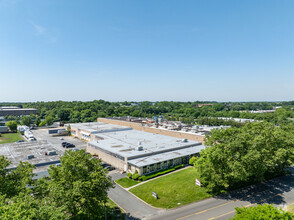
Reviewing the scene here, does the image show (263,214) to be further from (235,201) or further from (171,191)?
(171,191)

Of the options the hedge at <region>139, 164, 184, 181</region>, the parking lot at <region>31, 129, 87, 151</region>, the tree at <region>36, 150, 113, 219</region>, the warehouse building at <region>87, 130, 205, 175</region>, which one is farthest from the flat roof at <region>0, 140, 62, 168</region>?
the tree at <region>36, 150, 113, 219</region>

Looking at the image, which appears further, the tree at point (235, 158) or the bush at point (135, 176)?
the bush at point (135, 176)

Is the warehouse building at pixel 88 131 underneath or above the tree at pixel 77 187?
underneath

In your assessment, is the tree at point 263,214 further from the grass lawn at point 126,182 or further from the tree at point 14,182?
the tree at point 14,182

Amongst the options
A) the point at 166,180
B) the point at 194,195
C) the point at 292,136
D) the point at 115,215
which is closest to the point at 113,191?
the point at 115,215

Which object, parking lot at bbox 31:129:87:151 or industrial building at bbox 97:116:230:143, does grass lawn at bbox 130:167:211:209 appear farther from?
parking lot at bbox 31:129:87:151

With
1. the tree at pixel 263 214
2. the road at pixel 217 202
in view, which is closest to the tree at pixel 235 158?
the road at pixel 217 202

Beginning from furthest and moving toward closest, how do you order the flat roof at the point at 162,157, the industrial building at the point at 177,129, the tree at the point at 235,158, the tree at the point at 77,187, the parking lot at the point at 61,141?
1. the parking lot at the point at 61,141
2. the industrial building at the point at 177,129
3. the flat roof at the point at 162,157
4. the tree at the point at 235,158
5. the tree at the point at 77,187

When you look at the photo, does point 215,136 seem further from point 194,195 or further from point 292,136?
point 292,136
